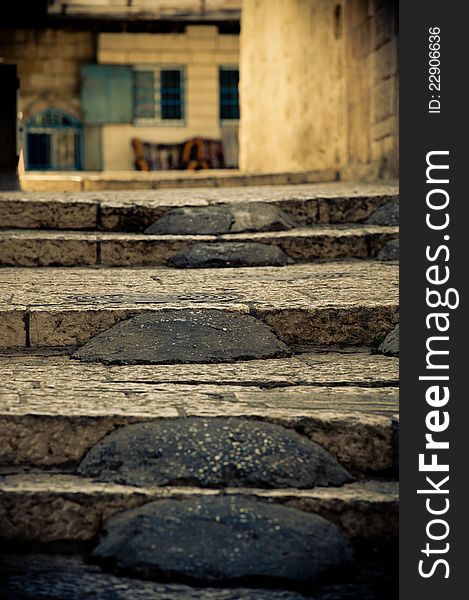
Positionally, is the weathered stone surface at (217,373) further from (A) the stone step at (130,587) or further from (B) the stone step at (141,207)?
(B) the stone step at (141,207)

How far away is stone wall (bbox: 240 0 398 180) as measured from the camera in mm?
7238

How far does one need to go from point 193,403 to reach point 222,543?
2.17 feet

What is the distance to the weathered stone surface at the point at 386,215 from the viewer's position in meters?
5.68

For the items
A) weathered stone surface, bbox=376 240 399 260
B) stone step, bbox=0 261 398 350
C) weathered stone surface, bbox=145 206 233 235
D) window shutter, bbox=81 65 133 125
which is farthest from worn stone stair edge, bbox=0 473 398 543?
window shutter, bbox=81 65 133 125

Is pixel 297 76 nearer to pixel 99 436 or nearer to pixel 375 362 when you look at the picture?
pixel 375 362

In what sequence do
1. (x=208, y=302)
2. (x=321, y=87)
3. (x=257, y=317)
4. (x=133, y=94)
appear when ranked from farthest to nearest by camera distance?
(x=133, y=94), (x=321, y=87), (x=208, y=302), (x=257, y=317)

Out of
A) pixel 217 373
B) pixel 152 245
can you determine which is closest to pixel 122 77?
pixel 152 245

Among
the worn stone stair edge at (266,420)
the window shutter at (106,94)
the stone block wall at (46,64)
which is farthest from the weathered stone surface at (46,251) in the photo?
the stone block wall at (46,64)

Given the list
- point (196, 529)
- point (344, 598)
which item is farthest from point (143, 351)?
point (344, 598)

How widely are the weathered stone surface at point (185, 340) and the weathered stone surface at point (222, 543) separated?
108cm

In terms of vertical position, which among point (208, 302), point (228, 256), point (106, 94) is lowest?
point (208, 302)

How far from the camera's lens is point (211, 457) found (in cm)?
281

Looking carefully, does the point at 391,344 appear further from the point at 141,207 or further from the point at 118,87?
the point at 118,87

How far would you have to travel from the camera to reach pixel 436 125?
119 inches
